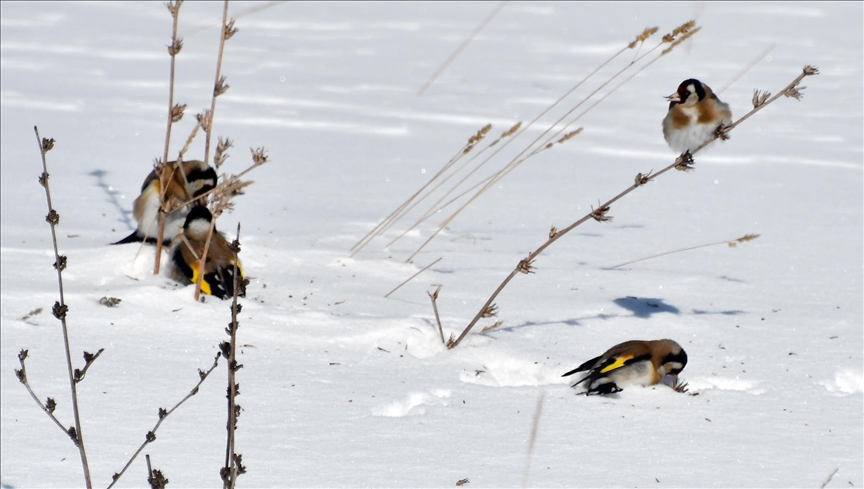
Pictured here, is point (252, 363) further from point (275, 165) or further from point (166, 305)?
point (275, 165)

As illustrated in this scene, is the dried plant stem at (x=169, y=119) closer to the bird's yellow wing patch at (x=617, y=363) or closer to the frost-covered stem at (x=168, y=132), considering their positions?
the frost-covered stem at (x=168, y=132)

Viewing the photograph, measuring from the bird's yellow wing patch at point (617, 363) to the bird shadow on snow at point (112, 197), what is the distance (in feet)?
7.82

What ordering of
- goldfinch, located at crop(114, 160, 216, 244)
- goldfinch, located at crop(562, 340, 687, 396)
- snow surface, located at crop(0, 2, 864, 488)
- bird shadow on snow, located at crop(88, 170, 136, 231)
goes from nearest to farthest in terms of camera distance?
snow surface, located at crop(0, 2, 864, 488)
goldfinch, located at crop(562, 340, 687, 396)
goldfinch, located at crop(114, 160, 216, 244)
bird shadow on snow, located at crop(88, 170, 136, 231)

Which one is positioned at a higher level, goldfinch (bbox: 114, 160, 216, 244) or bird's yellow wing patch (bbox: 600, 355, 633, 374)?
bird's yellow wing patch (bbox: 600, 355, 633, 374)

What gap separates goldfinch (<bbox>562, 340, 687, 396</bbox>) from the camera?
2.58 metres

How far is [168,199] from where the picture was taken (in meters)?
3.69

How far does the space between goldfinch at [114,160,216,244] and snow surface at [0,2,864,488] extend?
161mm

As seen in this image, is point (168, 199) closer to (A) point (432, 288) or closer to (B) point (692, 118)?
(A) point (432, 288)

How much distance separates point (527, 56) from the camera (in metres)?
9.35

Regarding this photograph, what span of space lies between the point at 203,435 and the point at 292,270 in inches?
58.0

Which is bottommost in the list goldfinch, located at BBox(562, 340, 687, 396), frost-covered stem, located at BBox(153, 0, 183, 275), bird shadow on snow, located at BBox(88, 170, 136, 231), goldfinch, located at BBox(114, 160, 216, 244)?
bird shadow on snow, located at BBox(88, 170, 136, 231)

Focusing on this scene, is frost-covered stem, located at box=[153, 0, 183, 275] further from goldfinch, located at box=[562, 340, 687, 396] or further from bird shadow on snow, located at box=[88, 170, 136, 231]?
goldfinch, located at box=[562, 340, 687, 396]

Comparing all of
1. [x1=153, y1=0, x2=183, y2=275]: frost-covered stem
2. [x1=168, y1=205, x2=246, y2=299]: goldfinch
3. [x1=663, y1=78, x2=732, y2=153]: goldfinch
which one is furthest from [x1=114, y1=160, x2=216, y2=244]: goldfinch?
[x1=663, y1=78, x2=732, y2=153]: goldfinch

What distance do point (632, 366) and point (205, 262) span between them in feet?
4.51
